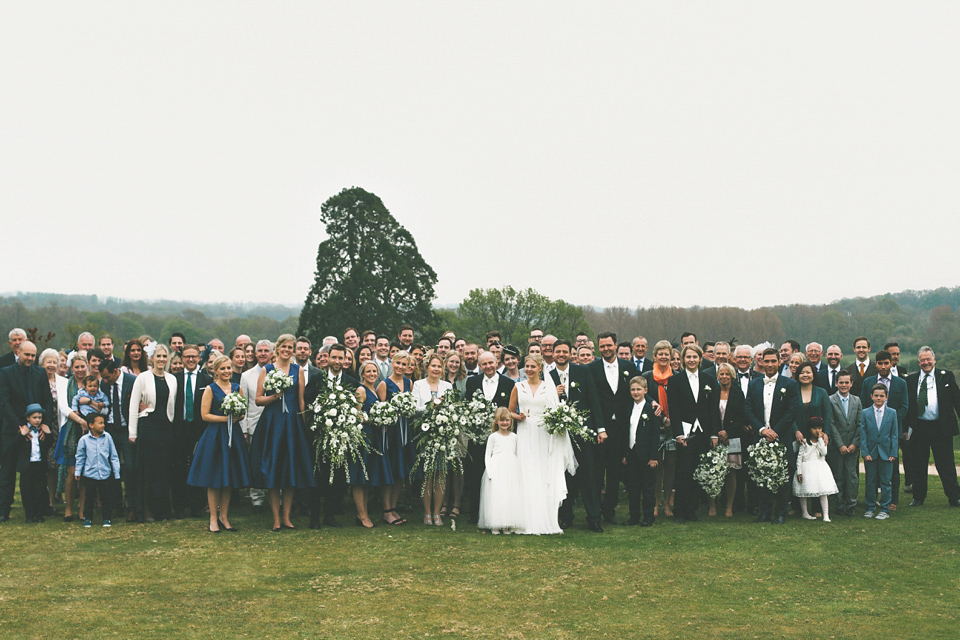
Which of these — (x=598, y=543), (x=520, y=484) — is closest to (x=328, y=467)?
(x=520, y=484)

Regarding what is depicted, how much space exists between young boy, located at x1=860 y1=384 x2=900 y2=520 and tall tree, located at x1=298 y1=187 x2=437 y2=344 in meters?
31.7

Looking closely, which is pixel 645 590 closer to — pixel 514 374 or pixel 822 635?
pixel 822 635

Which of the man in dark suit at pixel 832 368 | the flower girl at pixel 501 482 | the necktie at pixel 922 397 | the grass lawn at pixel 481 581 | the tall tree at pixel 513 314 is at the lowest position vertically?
the grass lawn at pixel 481 581

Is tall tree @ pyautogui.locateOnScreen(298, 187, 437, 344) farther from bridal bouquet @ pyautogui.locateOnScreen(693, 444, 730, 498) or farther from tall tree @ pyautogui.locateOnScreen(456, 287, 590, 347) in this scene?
bridal bouquet @ pyautogui.locateOnScreen(693, 444, 730, 498)

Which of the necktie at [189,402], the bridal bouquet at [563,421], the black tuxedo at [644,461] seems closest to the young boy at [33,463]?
the necktie at [189,402]

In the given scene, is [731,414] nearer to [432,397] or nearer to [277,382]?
Answer: [432,397]

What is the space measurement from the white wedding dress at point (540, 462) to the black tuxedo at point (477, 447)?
195mm

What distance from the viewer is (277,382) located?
9.45 meters

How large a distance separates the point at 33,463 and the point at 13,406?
2.57ft

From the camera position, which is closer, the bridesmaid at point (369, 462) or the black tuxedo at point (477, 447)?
the bridesmaid at point (369, 462)

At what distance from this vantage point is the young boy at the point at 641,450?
10094 mm

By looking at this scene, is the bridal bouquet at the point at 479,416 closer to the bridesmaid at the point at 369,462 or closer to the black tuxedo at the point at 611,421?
the bridesmaid at the point at 369,462

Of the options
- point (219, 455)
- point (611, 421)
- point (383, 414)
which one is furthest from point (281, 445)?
point (611, 421)

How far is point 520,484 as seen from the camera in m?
9.58
